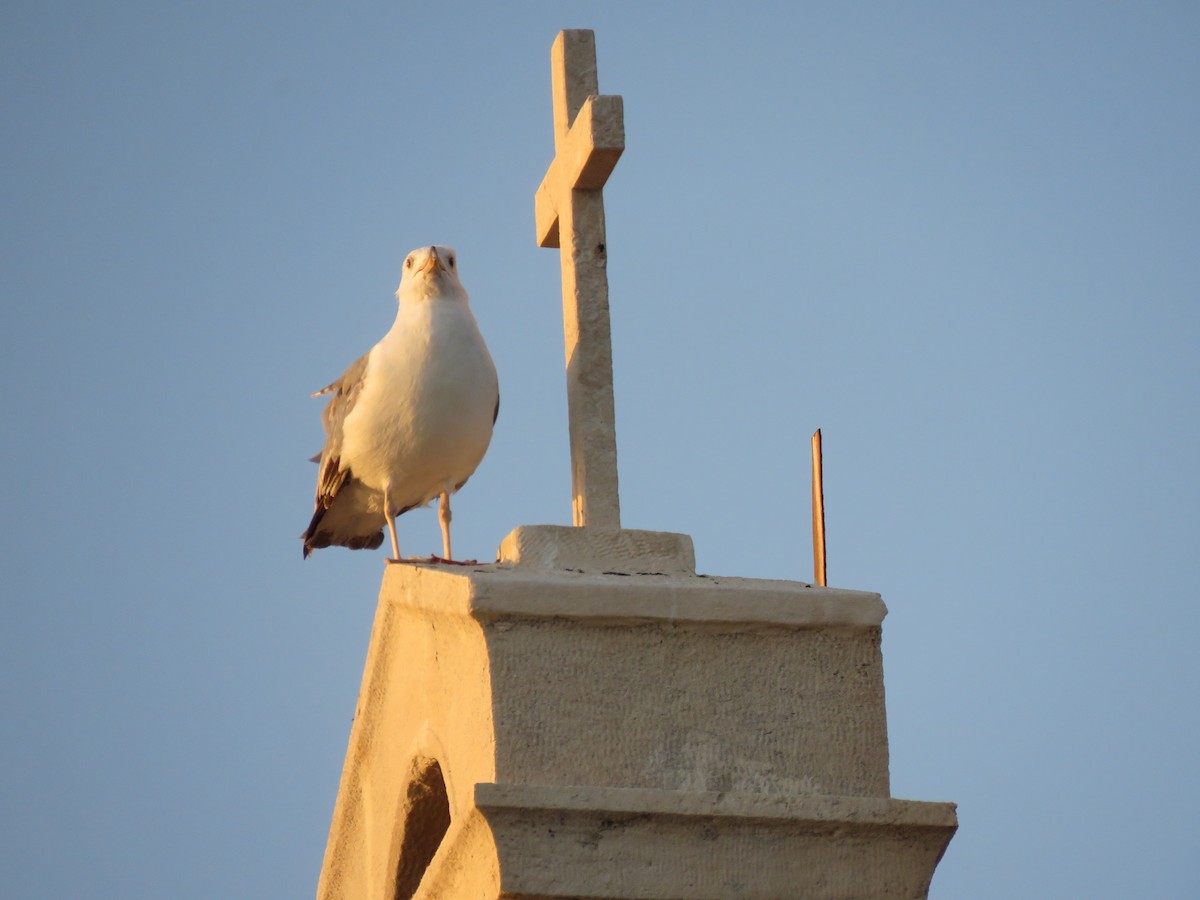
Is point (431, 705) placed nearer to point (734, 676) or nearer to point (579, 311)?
point (734, 676)

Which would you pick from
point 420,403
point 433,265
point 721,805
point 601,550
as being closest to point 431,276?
point 433,265

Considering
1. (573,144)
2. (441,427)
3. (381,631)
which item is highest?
(573,144)

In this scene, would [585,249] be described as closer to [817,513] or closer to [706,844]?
[817,513]

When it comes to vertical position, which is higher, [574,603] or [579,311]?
[579,311]

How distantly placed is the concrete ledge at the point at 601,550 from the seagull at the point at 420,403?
148 cm

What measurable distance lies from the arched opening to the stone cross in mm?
1090

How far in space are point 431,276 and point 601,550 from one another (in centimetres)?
216

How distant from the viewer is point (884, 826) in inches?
202

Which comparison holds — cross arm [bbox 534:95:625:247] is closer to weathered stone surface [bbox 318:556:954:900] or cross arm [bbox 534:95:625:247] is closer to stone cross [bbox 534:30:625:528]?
stone cross [bbox 534:30:625:528]

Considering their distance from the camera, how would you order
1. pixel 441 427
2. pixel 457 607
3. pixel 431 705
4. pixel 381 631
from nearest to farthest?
pixel 457 607, pixel 431 705, pixel 381 631, pixel 441 427

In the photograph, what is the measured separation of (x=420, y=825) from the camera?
651 centimetres

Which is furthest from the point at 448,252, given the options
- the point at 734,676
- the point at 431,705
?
the point at 734,676

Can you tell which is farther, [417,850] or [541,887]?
[417,850]

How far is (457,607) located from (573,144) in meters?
2.20
